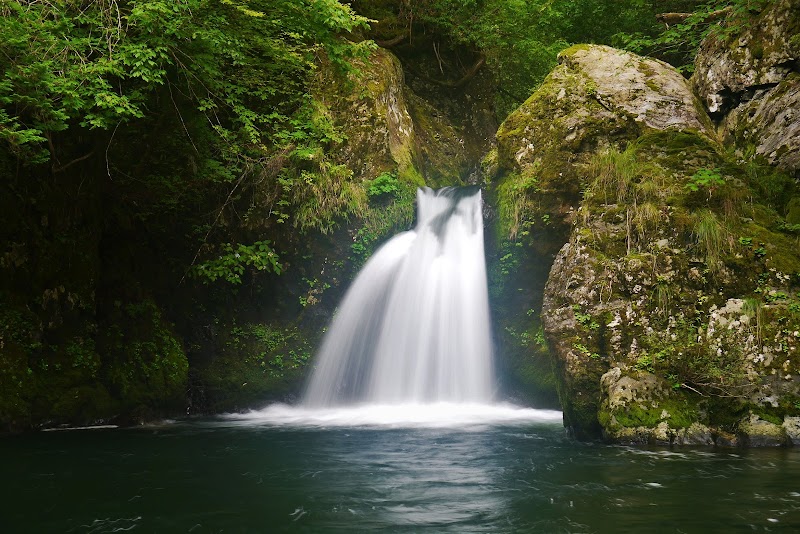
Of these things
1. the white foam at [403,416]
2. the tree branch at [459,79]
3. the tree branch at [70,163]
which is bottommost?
the white foam at [403,416]

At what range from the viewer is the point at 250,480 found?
5176mm

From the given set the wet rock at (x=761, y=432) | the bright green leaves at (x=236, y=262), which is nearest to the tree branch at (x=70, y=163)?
the bright green leaves at (x=236, y=262)

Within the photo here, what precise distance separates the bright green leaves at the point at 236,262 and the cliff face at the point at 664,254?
3.91m

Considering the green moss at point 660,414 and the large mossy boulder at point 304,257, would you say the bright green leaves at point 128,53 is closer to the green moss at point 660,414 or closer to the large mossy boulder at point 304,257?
the large mossy boulder at point 304,257

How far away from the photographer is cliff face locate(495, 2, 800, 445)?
6.29 meters

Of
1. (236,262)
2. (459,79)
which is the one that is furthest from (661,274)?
(459,79)

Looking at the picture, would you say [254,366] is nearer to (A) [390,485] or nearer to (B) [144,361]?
(B) [144,361]

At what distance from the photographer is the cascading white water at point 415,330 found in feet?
30.9

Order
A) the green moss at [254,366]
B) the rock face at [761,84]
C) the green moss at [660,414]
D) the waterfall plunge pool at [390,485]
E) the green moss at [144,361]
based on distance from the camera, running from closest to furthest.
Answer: the waterfall plunge pool at [390,485]
the green moss at [660,414]
the rock face at [761,84]
the green moss at [144,361]
the green moss at [254,366]

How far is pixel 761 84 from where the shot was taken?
8305mm

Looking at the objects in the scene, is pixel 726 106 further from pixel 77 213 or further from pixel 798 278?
pixel 77 213

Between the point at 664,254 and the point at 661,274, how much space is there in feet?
0.88

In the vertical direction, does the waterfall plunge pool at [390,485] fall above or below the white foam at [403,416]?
below

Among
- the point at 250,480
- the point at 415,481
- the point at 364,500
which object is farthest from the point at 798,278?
the point at 250,480
